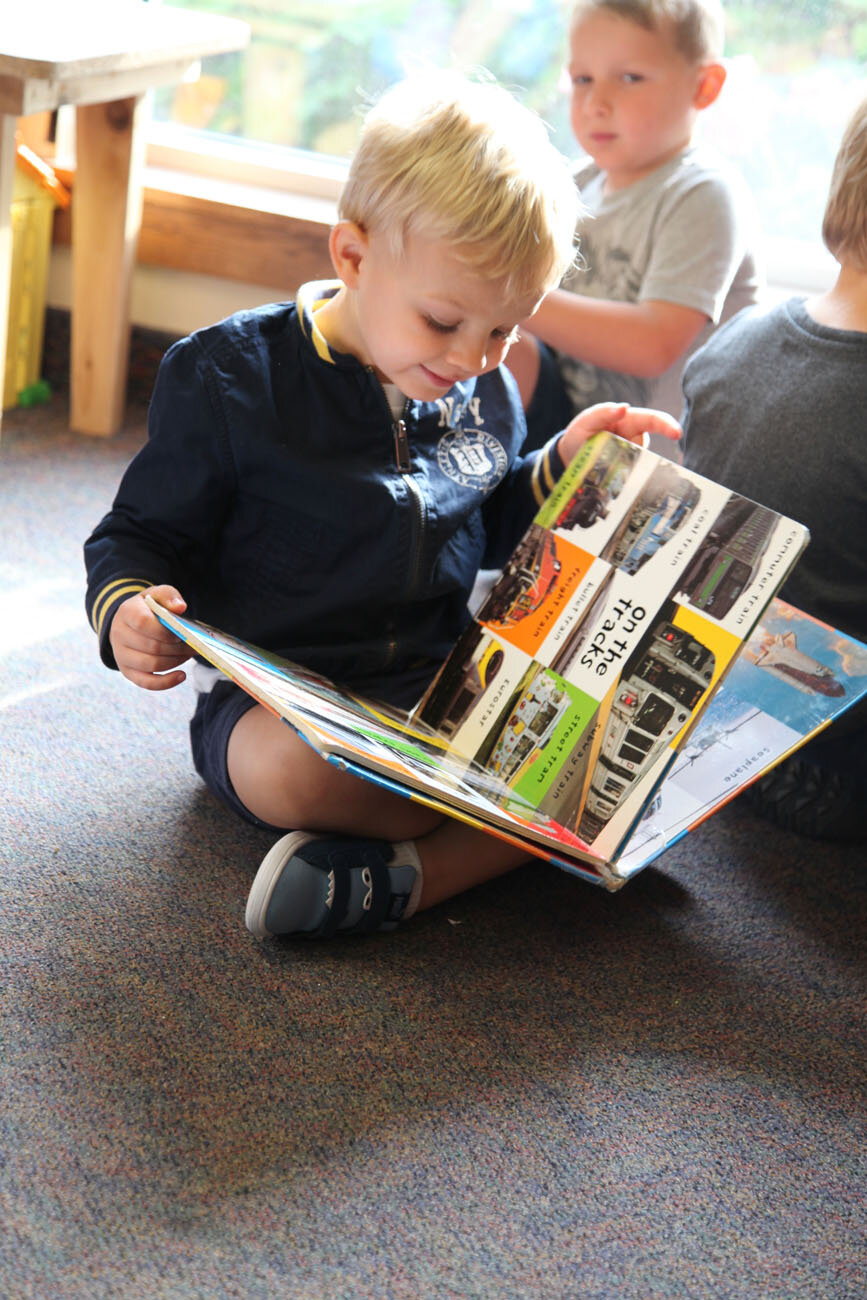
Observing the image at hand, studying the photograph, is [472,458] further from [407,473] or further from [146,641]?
[146,641]

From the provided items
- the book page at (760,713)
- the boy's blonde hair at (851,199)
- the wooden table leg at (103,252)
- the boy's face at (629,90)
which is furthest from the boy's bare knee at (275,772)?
the wooden table leg at (103,252)

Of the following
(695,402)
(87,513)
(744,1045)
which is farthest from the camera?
(87,513)

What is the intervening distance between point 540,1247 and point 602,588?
1.46ft

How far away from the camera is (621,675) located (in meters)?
0.87

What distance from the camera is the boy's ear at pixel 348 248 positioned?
0.84 m

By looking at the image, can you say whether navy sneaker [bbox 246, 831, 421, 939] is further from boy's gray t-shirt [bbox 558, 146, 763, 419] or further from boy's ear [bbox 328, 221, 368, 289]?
boy's gray t-shirt [bbox 558, 146, 763, 419]

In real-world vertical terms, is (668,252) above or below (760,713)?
above

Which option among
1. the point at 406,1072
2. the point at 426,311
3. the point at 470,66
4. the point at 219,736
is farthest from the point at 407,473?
the point at 470,66

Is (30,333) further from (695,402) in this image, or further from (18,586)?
(695,402)

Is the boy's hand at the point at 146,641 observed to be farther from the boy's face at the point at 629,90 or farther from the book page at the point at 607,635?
the boy's face at the point at 629,90

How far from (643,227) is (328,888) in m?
0.87

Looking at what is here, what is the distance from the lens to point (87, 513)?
142cm

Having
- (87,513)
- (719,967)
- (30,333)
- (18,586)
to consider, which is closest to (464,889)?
(719,967)

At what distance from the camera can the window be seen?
1854mm
